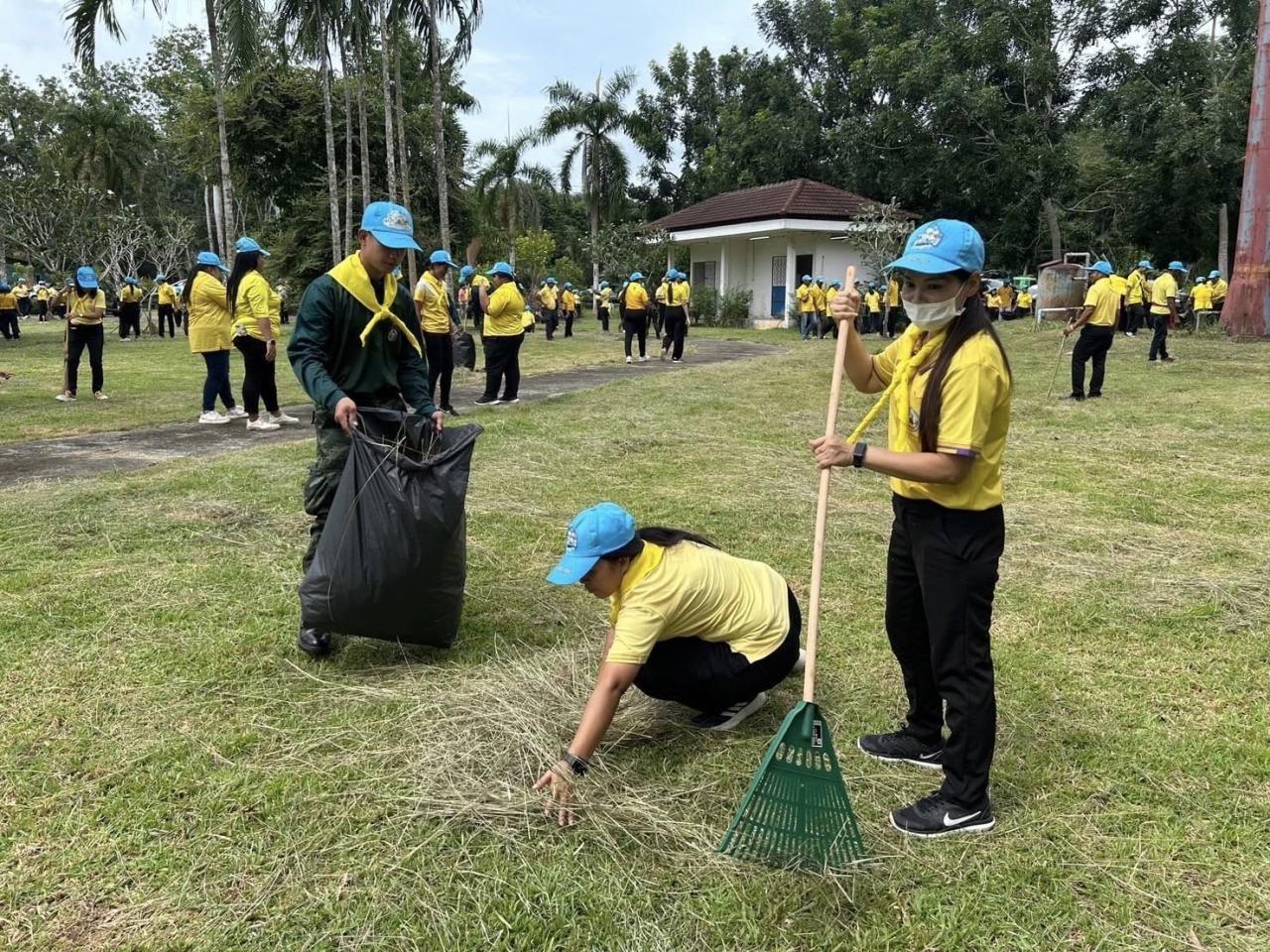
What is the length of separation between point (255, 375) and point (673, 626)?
253 inches

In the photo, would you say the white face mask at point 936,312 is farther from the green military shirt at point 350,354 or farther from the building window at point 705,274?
the building window at point 705,274

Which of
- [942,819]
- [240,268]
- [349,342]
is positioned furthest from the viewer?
[240,268]

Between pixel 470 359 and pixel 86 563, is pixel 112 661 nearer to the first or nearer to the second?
pixel 86 563

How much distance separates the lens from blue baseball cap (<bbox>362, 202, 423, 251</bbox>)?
320 cm

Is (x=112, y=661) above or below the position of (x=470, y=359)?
below

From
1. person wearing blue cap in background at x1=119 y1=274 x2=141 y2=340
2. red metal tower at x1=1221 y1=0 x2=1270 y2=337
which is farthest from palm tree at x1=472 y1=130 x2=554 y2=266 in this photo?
red metal tower at x1=1221 y1=0 x2=1270 y2=337

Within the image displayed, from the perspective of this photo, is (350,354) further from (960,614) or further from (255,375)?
(255,375)

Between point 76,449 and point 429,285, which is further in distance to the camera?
point 429,285

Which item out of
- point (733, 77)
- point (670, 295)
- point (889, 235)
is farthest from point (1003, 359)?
point (733, 77)

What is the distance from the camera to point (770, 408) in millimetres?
9469

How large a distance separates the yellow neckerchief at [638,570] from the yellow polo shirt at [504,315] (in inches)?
264

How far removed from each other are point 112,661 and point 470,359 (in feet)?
30.5

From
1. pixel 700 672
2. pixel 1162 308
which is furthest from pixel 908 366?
pixel 1162 308

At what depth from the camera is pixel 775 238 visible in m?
26.5
